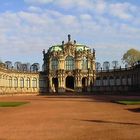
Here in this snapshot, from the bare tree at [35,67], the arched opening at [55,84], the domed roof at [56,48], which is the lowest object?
the arched opening at [55,84]

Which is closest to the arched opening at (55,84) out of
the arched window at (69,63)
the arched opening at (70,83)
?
the arched opening at (70,83)

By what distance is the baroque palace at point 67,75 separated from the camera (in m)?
114

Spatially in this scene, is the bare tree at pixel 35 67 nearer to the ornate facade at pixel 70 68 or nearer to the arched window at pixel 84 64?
the ornate facade at pixel 70 68

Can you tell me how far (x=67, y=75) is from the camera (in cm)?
11850

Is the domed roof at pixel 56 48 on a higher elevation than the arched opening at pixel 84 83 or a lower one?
higher

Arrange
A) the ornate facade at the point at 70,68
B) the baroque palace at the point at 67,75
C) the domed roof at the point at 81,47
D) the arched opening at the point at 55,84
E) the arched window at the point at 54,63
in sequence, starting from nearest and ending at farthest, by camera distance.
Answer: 1. the baroque palace at the point at 67,75
2. the ornate facade at the point at 70,68
3. the arched opening at the point at 55,84
4. the arched window at the point at 54,63
5. the domed roof at the point at 81,47

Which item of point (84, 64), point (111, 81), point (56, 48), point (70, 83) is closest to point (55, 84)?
point (70, 83)

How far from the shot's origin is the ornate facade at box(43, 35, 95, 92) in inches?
4626

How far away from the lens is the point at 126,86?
106 m

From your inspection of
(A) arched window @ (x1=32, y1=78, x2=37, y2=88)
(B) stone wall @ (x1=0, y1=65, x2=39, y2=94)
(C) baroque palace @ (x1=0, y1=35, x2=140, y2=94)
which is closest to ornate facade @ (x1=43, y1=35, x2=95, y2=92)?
(C) baroque palace @ (x1=0, y1=35, x2=140, y2=94)

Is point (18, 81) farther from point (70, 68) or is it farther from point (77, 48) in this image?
point (77, 48)

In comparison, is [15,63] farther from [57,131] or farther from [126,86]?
[57,131]

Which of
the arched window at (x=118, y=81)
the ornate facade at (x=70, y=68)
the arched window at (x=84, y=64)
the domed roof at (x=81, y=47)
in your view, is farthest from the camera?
the domed roof at (x=81, y=47)

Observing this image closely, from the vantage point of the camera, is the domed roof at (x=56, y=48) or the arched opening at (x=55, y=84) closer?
the arched opening at (x=55, y=84)
